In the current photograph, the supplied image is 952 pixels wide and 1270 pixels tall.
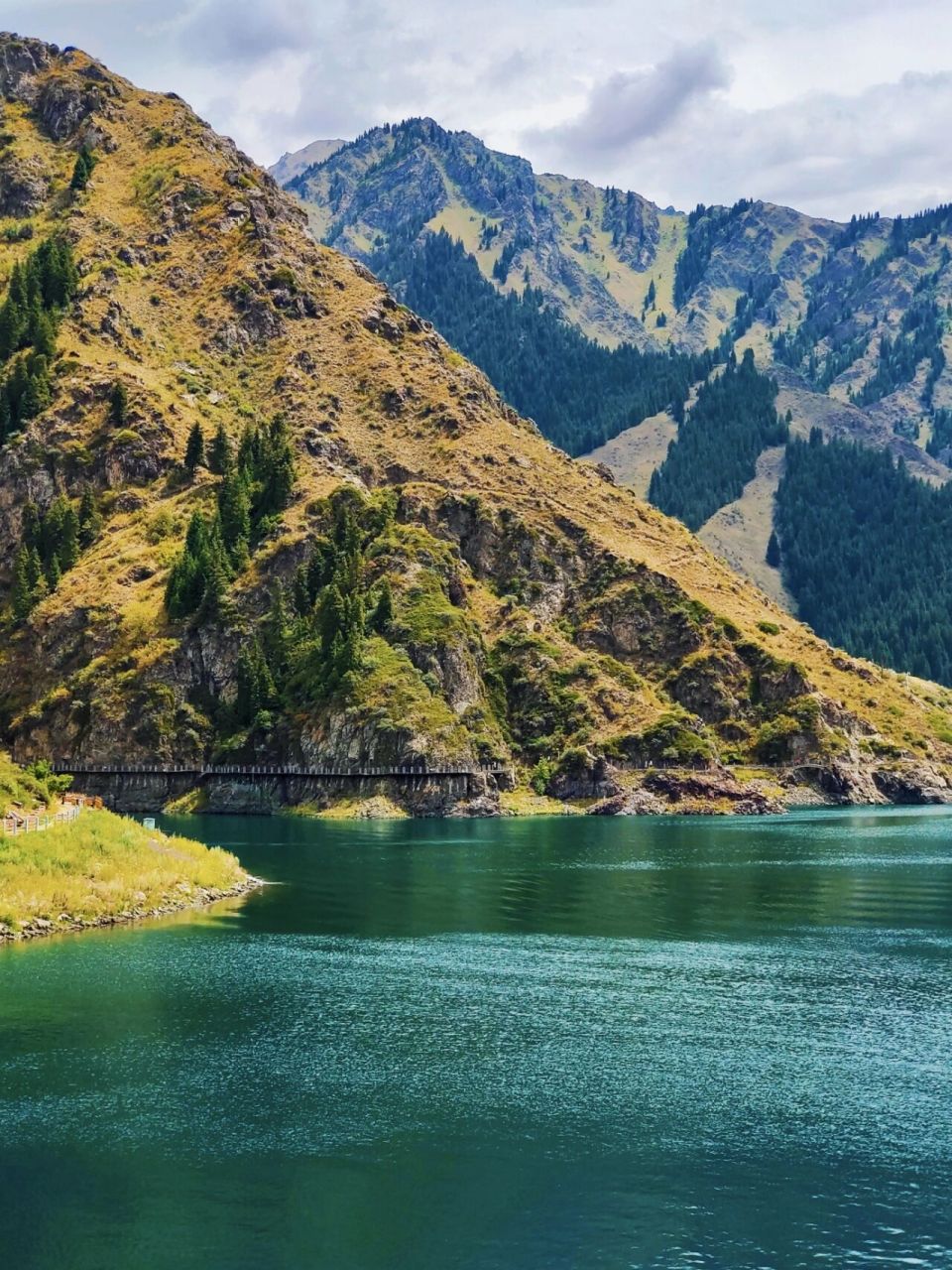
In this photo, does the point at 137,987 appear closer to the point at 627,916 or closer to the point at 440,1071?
the point at 440,1071

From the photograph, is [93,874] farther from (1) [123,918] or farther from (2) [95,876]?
(1) [123,918]

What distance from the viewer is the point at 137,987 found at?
81.4 meters

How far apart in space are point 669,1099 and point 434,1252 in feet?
63.8

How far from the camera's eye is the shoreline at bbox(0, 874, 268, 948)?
315 ft

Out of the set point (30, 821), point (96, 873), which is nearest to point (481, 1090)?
point (96, 873)

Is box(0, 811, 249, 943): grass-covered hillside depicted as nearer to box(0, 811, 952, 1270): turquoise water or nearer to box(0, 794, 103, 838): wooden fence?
box(0, 794, 103, 838): wooden fence

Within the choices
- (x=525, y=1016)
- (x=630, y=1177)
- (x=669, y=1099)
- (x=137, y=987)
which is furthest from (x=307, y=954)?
(x=630, y=1177)

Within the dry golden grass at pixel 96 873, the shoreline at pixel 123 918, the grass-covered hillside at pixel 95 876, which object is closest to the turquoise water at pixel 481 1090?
the shoreline at pixel 123 918

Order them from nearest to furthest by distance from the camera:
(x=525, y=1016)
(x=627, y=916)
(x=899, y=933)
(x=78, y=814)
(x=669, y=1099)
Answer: (x=669, y=1099) → (x=525, y=1016) → (x=899, y=933) → (x=627, y=916) → (x=78, y=814)

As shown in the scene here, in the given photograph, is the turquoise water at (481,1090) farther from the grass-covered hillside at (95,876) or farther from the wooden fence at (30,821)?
the wooden fence at (30,821)

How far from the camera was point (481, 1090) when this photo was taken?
62.2 meters

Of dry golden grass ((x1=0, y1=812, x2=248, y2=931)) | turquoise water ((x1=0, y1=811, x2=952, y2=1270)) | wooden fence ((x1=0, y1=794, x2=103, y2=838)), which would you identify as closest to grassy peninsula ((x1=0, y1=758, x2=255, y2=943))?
dry golden grass ((x1=0, y1=812, x2=248, y2=931))

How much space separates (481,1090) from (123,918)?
5056cm

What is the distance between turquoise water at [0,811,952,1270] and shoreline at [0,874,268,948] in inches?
100
